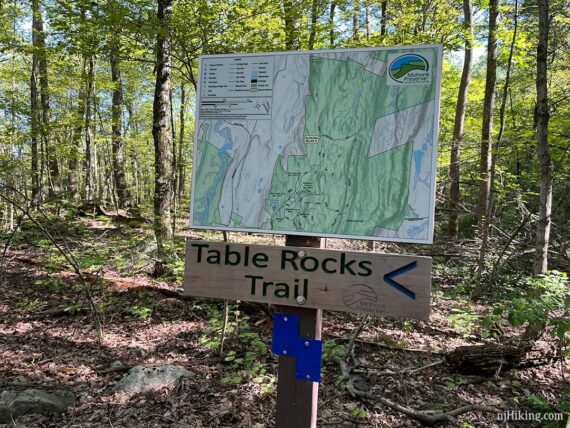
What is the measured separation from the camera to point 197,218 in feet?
7.02

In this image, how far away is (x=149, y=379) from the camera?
11.7ft

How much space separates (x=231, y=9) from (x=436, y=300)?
565cm

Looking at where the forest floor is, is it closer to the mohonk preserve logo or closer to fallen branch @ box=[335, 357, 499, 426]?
fallen branch @ box=[335, 357, 499, 426]

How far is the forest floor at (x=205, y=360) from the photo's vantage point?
128 inches

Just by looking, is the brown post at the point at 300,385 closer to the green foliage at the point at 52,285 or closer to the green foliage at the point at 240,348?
the green foliage at the point at 240,348

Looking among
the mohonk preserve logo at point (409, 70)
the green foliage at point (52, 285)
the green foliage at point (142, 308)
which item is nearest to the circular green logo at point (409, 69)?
the mohonk preserve logo at point (409, 70)

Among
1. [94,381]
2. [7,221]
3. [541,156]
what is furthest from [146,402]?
[7,221]

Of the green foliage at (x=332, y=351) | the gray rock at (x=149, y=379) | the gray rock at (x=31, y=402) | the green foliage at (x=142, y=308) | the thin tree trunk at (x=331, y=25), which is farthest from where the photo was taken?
the thin tree trunk at (x=331, y=25)

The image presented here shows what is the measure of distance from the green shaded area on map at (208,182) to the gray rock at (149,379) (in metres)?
2.27

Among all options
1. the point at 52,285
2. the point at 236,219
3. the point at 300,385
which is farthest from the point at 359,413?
the point at 52,285

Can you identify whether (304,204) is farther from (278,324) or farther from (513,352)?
(513,352)

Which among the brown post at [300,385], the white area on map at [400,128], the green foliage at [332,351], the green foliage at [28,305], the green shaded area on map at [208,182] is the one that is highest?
the white area on map at [400,128]

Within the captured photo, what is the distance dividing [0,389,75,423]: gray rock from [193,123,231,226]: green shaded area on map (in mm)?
2496

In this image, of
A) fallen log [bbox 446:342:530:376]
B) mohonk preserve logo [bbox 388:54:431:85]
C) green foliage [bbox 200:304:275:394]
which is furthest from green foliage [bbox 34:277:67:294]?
mohonk preserve logo [bbox 388:54:431:85]
